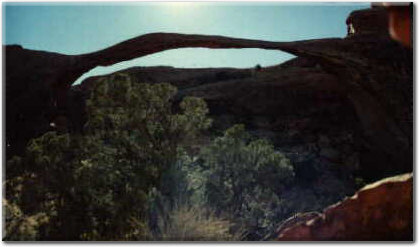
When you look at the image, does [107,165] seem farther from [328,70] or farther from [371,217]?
[328,70]

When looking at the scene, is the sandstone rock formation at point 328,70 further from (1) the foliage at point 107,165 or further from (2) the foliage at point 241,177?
(2) the foliage at point 241,177

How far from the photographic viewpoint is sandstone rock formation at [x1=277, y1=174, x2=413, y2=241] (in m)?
3.19

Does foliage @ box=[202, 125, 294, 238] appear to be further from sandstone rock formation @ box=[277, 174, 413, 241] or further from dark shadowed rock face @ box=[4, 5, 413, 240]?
sandstone rock formation @ box=[277, 174, 413, 241]

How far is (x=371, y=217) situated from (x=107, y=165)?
2180 mm

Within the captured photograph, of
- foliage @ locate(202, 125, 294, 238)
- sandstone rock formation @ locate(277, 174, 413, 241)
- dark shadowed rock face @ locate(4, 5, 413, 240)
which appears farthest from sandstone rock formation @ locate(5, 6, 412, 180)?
sandstone rock formation @ locate(277, 174, 413, 241)

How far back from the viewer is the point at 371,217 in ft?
10.5

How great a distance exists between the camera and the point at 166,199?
4.15 m

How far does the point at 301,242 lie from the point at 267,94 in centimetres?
808

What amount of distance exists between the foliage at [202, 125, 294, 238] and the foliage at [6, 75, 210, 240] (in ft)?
1.04

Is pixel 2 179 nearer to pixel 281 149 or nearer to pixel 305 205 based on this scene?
pixel 305 205

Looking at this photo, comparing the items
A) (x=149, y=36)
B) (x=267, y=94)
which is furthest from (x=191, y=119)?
(x=267, y=94)

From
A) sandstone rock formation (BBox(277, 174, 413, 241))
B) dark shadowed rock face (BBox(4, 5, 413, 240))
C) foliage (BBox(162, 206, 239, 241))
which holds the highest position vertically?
dark shadowed rock face (BBox(4, 5, 413, 240))

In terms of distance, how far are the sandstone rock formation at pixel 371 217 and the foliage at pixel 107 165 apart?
4.40 feet

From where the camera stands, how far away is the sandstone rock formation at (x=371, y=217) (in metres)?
3.19
